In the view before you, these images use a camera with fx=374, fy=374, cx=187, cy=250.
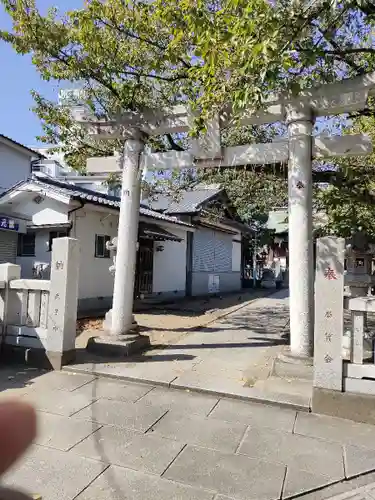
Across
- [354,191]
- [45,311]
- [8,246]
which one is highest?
[354,191]

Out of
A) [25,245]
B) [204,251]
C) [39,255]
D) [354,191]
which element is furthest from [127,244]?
[204,251]

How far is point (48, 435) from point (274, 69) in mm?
4587

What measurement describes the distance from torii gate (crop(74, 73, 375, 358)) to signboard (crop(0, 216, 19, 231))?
5.91 meters

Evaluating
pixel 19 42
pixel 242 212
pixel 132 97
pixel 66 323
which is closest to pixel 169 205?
pixel 242 212

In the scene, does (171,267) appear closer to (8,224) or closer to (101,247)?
(101,247)

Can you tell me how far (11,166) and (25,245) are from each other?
6242 mm

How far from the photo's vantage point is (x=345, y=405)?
4.53 metres

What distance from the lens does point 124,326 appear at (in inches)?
289

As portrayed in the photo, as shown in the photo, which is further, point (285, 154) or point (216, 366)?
point (216, 366)

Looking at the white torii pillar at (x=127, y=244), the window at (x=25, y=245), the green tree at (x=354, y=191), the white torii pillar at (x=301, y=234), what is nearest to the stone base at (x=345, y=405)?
the white torii pillar at (x=301, y=234)

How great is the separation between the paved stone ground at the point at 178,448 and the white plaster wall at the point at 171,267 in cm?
1195

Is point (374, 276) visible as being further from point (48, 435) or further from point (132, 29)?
point (48, 435)

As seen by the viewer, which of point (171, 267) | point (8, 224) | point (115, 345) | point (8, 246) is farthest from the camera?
point (171, 267)

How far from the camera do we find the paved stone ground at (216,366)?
17.2 feet
